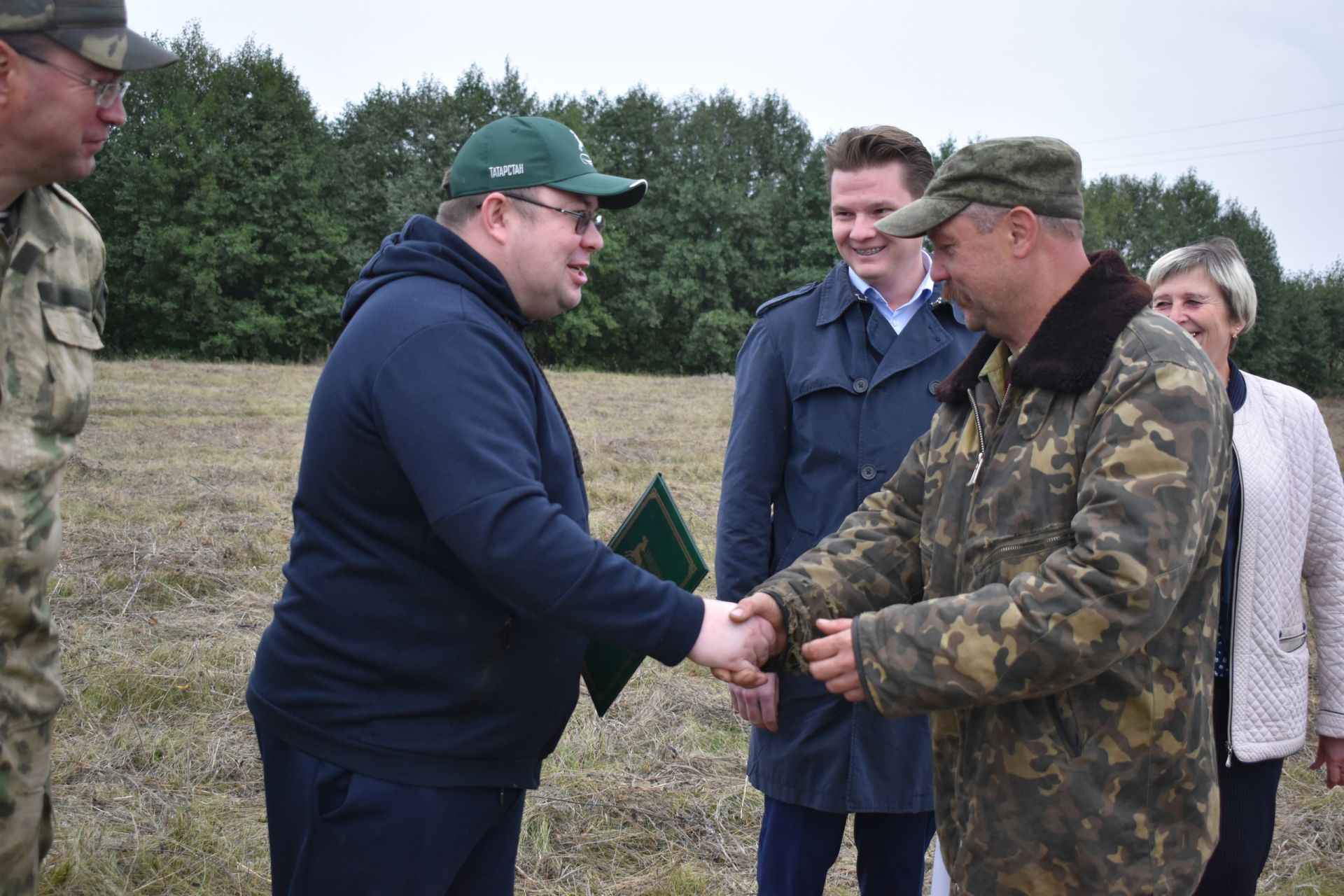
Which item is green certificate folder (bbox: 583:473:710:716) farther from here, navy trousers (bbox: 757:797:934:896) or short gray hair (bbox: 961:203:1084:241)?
short gray hair (bbox: 961:203:1084:241)

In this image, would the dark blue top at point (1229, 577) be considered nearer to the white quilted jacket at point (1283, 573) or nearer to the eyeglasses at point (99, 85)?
the white quilted jacket at point (1283, 573)

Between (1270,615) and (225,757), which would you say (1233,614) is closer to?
(1270,615)

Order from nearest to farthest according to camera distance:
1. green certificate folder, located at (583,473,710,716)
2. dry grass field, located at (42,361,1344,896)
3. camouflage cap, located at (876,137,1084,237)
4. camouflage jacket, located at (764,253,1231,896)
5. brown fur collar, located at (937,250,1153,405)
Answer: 1. camouflage jacket, located at (764,253,1231,896)
2. brown fur collar, located at (937,250,1153,405)
3. camouflage cap, located at (876,137,1084,237)
4. green certificate folder, located at (583,473,710,716)
5. dry grass field, located at (42,361,1344,896)

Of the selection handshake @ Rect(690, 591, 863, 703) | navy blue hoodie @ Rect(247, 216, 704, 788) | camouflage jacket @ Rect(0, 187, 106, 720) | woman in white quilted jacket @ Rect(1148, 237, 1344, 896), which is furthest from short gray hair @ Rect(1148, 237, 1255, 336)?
camouflage jacket @ Rect(0, 187, 106, 720)

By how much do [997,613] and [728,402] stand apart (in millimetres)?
17985

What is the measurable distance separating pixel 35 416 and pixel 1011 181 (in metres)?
2.01

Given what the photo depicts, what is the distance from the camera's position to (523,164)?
2.52m

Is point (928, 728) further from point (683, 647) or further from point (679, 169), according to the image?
point (679, 169)

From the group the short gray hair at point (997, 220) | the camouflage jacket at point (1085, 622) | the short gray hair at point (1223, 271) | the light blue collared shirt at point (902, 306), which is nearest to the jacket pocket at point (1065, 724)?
the camouflage jacket at point (1085, 622)

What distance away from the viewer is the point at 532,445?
234 centimetres

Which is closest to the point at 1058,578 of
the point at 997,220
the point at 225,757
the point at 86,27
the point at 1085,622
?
the point at 1085,622

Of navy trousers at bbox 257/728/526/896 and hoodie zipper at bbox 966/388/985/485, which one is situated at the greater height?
hoodie zipper at bbox 966/388/985/485

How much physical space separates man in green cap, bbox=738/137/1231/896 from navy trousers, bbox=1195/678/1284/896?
3.24ft

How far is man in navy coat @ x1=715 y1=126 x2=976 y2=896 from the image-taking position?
9.93 feet
